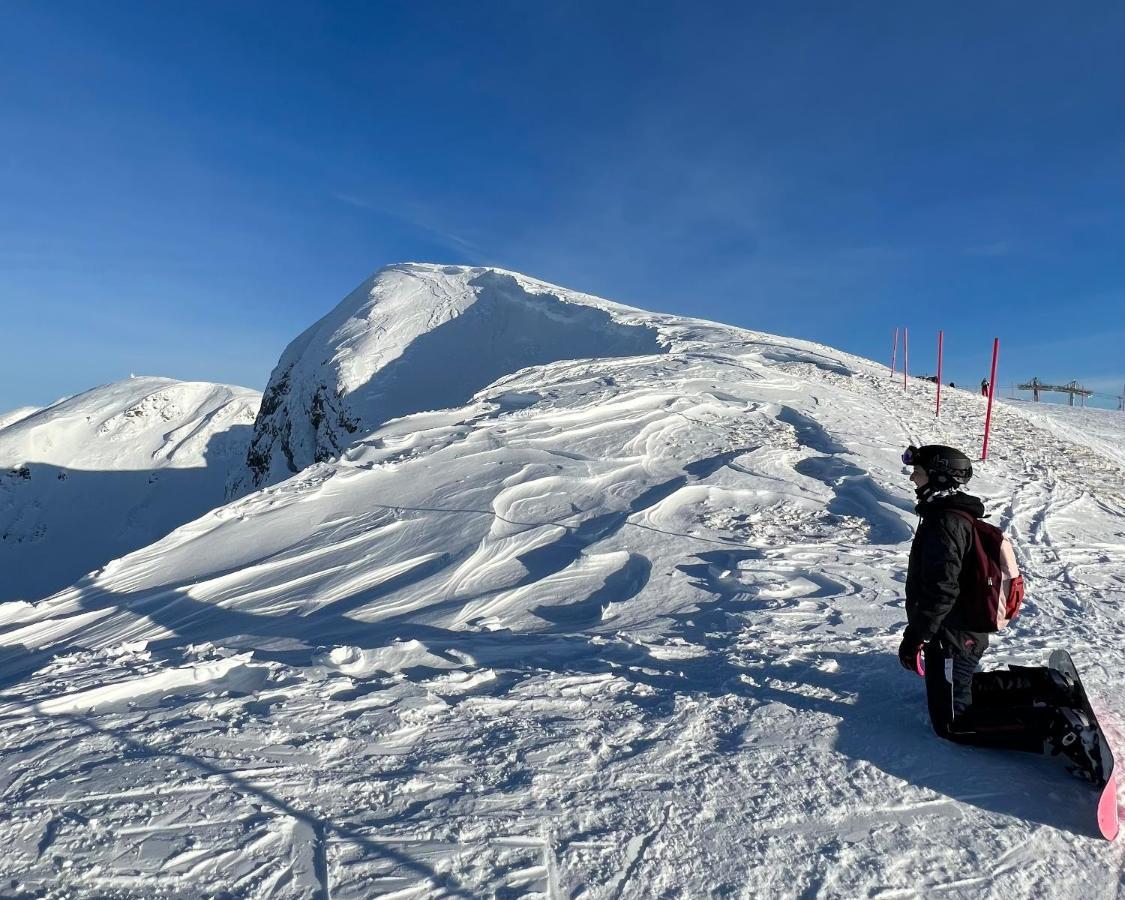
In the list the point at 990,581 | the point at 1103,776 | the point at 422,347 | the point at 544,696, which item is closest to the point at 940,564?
the point at 990,581

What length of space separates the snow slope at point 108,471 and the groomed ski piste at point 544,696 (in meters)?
45.2

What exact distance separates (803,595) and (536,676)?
2502mm

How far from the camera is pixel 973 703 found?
338cm

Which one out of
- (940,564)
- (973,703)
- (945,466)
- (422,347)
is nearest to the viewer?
(940,564)

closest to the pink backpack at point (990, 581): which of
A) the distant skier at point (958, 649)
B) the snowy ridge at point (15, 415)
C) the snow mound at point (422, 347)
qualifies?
the distant skier at point (958, 649)

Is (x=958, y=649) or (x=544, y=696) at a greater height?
(x=958, y=649)

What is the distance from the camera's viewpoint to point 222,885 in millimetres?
2504

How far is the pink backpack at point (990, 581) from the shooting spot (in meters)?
3.14

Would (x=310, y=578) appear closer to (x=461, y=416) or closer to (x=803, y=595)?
(x=803, y=595)

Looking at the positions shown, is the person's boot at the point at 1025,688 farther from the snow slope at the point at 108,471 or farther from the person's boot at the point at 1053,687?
the snow slope at the point at 108,471

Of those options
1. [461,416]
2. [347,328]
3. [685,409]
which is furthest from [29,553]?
[685,409]

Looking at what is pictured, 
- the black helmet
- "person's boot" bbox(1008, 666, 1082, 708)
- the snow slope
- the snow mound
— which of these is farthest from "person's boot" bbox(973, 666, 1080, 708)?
the snow slope

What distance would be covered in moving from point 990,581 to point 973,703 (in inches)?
27.4

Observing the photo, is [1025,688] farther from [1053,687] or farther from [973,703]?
[973,703]
